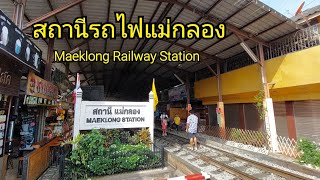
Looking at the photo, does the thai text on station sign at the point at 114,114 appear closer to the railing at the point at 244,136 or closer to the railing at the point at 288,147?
the railing at the point at 288,147

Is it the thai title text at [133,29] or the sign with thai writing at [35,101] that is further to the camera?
the thai title text at [133,29]

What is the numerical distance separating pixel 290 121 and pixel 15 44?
13099 millimetres

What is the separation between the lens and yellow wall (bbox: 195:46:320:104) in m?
9.90

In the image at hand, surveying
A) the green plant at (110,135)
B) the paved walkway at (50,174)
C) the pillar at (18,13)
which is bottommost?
the paved walkway at (50,174)

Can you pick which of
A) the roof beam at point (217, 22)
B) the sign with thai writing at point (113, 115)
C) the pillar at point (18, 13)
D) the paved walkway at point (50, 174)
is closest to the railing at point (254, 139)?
the roof beam at point (217, 22)

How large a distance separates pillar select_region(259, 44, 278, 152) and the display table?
10453mm

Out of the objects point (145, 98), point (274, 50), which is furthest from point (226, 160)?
point (145, 98)

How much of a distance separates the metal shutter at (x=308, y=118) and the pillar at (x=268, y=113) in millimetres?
1319

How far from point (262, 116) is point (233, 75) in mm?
4596

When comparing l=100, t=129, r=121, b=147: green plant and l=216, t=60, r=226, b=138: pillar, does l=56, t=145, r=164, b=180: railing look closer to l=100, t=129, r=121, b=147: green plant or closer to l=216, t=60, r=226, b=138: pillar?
l=100, t=129, r=121, b=147: green plant

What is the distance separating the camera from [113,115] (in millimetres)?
8164

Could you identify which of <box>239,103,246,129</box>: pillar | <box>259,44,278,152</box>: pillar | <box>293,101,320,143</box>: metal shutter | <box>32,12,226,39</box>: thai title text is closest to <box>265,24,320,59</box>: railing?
<box>259,44,278,152</box>: pillar

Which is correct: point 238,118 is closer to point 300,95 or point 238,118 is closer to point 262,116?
point 262,116

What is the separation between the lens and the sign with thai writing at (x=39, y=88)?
7566mm
